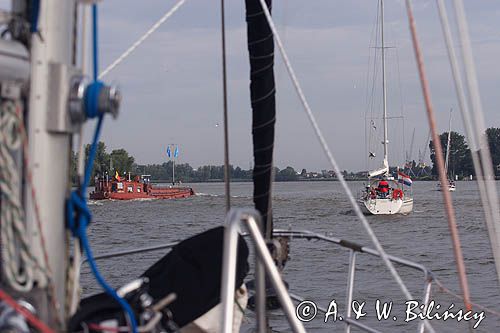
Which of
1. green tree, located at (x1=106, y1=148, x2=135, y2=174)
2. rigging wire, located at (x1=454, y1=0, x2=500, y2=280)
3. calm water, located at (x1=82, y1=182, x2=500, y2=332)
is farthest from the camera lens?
green tree, located at (x1=106, y1=148, x2=135, y2=174)

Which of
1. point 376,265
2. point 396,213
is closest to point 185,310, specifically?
point 376,265

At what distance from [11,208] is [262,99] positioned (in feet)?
8.00

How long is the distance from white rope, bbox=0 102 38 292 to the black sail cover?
7.66 ft

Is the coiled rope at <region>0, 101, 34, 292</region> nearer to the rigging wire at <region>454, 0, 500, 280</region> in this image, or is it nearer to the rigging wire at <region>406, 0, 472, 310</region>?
the rigging wire at <region>406, 0, 472, 310</region>

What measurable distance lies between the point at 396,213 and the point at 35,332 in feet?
138

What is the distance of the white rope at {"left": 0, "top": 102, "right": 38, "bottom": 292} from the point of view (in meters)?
2.07

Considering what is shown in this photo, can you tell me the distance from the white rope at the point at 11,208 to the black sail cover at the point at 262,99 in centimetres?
234

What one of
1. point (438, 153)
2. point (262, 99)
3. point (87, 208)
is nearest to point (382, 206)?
point (262, 99)

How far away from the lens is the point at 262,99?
4352 millimetres

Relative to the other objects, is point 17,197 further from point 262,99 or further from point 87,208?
point 262,99

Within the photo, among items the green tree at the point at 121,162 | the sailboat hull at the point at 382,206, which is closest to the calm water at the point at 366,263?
the sailboat hull at the point at 382,206

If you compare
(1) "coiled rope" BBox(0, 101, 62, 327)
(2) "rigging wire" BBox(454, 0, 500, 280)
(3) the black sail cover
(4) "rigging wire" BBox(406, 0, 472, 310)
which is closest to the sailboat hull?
(3) the black sail cover

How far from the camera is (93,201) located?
7575 cm

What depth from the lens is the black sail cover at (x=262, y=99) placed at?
434 cm
